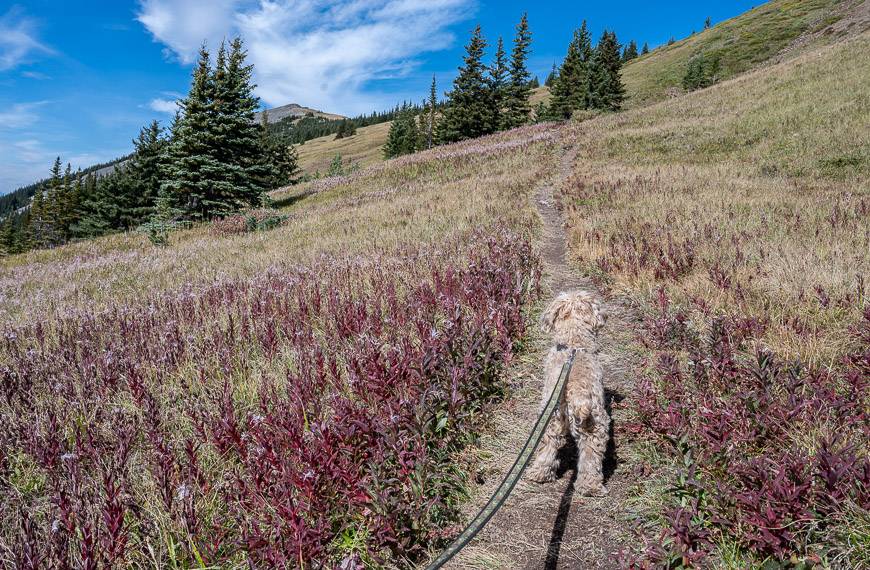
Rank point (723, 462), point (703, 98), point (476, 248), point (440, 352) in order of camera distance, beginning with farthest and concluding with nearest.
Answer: point (703, 98) < point (476, 248) < point (440, 352) < point (723, 462)

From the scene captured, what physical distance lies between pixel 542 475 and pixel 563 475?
0.28 m

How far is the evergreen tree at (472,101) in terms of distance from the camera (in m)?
48.2

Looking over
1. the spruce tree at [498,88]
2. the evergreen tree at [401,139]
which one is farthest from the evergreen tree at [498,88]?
the evergreen tree at [401,139]

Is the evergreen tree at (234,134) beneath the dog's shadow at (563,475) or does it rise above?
above

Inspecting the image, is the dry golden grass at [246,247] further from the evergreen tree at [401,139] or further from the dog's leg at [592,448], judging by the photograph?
the evergreen tree at [401,139]

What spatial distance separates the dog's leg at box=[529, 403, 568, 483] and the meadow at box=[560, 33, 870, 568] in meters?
0.62

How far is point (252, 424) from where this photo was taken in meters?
3.08

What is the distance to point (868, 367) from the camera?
3641mm

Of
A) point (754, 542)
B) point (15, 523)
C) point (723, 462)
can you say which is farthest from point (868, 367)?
point (15, 523)

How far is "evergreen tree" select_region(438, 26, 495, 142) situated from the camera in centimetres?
4825

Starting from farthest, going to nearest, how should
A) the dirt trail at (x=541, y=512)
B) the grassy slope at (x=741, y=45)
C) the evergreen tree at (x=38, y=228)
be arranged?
the grassy slope at (x=741, y=45)
the evergreen tree at (x=38, y=228)
the dirt trail at (x=541, y=512)

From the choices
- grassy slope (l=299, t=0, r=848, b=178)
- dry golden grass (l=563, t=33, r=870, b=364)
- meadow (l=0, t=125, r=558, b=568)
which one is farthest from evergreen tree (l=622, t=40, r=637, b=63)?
meadow (l=0, t=125, r=558, b=568)

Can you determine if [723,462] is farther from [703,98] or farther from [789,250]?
[703,98]

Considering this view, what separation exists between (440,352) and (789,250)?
21.6ft
